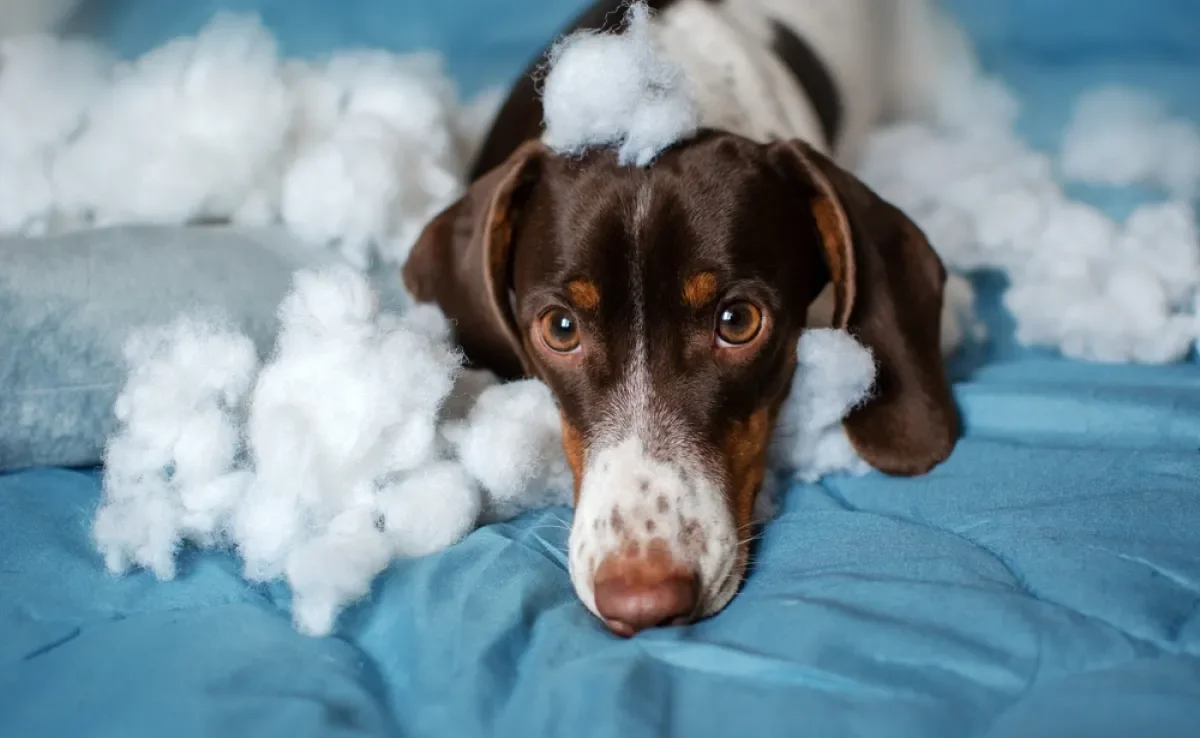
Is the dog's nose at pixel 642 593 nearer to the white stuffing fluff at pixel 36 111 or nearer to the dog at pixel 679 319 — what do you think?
the dog at pixel 679 319

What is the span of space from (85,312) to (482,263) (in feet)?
2.68

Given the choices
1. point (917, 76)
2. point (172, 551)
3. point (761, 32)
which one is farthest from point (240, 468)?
point (917, 76)

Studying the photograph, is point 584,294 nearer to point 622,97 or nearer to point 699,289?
point 699,289

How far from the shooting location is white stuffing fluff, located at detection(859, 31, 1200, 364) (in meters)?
2.72

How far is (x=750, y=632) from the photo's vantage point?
1683 millimetres

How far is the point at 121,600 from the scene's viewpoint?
6.12ft

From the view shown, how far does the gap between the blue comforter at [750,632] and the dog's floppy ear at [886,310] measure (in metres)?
0.08

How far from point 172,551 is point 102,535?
126 mm

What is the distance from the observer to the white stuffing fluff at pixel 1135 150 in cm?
364

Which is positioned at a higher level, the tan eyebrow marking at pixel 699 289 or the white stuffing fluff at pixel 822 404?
the tan eyebrow marking at pixel 699 289

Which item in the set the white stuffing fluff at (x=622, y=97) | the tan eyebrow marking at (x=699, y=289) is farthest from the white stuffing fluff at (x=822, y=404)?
the white stuffing fluff at (x=622, y=97)

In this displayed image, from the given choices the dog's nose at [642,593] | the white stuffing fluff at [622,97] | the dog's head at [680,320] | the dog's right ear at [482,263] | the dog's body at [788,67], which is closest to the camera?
the dog's nose at [642,593]

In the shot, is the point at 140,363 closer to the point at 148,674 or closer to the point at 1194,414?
the point at 148,674

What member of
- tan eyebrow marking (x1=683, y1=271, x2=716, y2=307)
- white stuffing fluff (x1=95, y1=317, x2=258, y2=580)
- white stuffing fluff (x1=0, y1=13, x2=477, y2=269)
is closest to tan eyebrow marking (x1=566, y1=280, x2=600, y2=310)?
tan eyebrow marking (x1=683, y1=271, x2=716, y2=307)
